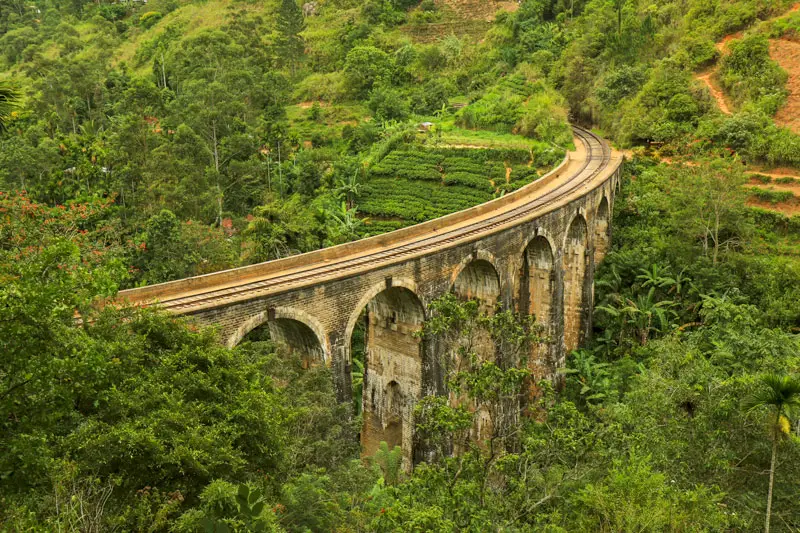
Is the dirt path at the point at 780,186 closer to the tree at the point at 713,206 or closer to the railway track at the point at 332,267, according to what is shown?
the tree at the point at 713,206

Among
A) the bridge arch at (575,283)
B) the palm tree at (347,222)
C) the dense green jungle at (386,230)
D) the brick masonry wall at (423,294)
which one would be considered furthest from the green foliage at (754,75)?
the palm tree at (347,222)

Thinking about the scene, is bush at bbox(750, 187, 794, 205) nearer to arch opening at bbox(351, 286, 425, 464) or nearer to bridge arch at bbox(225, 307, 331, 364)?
arch opening at bbox(351, 286, 425, 464)

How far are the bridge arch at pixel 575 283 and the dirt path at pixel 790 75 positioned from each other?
16.6 meters

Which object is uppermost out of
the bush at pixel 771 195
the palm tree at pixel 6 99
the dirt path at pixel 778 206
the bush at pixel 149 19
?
the bush at pixel 149 19

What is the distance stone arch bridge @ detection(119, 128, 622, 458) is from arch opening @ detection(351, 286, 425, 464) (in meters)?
0.05

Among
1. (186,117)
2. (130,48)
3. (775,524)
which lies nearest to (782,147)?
(775,524)

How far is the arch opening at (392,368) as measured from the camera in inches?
851

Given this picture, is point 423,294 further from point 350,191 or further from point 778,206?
point 778,206

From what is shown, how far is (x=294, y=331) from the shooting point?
18188mm

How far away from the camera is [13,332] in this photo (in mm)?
8531

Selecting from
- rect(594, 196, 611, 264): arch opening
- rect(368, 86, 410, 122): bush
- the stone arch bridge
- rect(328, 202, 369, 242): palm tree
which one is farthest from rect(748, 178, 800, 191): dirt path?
rect(368, 86, 410, 122): bush

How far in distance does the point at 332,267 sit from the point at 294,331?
3081 millimetres

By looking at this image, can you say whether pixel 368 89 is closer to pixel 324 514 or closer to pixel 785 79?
pixel 785 79

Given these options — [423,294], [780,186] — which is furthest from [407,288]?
[780,186]
